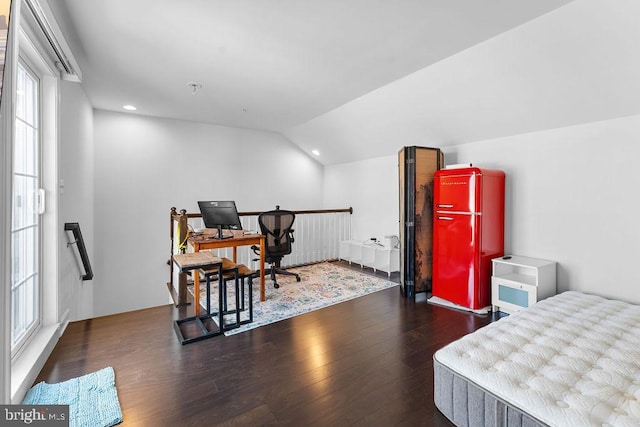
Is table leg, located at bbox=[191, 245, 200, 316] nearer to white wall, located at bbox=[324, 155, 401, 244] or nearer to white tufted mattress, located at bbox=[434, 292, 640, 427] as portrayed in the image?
white tufted mattress, located at bbox=[434, 292, 640, 427]

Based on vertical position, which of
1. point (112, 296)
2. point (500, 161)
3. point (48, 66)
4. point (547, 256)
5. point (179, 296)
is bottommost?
point (112, 296)

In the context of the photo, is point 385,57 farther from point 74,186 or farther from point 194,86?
point 74,186

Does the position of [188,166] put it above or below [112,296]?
above

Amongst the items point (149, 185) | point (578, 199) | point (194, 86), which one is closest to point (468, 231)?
point (578, 199)

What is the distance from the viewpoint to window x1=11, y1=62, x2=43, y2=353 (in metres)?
2.07

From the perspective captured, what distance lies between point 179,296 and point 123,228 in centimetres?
220

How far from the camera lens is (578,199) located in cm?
304

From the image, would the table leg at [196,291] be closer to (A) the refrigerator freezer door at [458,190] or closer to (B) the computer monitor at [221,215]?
(B) the computer monitor at [221,215]

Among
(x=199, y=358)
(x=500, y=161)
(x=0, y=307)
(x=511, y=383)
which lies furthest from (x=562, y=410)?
(x=500, y=161)

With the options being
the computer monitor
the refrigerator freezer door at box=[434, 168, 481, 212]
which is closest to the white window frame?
the computer monitor

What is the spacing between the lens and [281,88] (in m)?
3.79

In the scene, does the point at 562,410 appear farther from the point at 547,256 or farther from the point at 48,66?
the point at 48,66

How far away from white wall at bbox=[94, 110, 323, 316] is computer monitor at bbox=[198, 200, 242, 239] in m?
2.15

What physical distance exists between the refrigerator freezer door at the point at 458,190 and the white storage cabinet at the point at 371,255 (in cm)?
146
